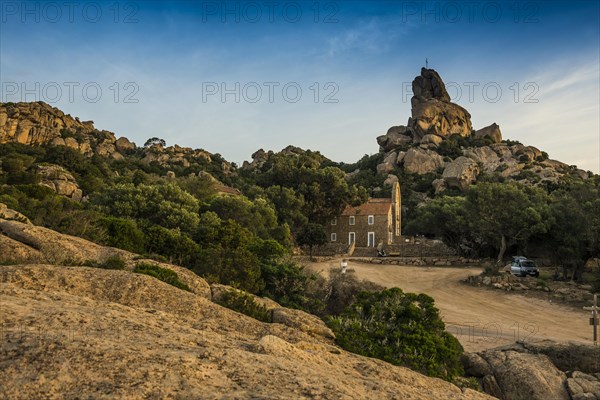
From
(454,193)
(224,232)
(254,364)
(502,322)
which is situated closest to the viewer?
(254,364)

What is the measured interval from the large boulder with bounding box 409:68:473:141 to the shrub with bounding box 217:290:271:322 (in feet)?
306

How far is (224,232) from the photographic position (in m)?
22.6

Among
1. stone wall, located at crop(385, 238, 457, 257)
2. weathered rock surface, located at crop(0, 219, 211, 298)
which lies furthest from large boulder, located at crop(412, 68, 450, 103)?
weathered rock surface, located at crop(0, 219, 211, 298)

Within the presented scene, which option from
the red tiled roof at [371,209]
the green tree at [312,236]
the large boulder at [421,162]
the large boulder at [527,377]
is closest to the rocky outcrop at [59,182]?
the green tree at [312,236]

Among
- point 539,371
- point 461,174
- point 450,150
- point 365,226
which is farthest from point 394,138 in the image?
point 539,371

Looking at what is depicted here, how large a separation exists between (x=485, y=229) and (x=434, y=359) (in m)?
30.2

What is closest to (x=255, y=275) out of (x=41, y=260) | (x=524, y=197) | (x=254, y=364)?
(x=41, y=260)

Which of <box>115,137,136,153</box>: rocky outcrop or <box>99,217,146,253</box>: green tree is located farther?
<box>115,137,136,153</box>: rocky outcrop

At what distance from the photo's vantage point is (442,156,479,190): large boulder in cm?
6931

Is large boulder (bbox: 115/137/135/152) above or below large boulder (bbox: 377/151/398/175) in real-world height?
above

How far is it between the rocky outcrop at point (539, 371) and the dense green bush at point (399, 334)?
2.82 feet

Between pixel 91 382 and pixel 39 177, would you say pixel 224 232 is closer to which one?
pixel 91 382

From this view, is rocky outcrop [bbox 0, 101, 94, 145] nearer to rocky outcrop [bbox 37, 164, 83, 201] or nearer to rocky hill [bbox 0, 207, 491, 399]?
rocky outcrop [bbox 37, 164, 83, 201]

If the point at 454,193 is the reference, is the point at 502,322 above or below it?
below
